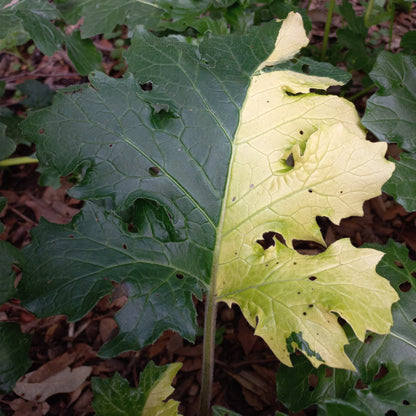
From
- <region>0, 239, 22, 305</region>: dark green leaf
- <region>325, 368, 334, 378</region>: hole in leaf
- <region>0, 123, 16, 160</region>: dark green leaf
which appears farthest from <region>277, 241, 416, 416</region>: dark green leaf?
<region>0, 123, 16, 160</region>: dark green leaf

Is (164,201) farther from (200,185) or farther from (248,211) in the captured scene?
(248,211)

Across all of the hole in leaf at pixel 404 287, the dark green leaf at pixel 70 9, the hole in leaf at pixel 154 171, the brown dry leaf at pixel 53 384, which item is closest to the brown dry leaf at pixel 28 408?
the brown dry leaf at pixel 53 384

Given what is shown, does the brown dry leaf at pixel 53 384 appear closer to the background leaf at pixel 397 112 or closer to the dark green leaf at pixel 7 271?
the dark green leaf at pixel 7 271

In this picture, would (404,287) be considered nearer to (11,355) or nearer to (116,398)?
(116,398)

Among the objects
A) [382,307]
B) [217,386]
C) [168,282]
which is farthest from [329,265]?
[217,386]

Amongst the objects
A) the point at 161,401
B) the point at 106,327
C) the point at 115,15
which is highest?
the point at 115,15

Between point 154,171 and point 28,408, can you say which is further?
point 28,408

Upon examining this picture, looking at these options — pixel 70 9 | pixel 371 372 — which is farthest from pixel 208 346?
pixel 70 9
